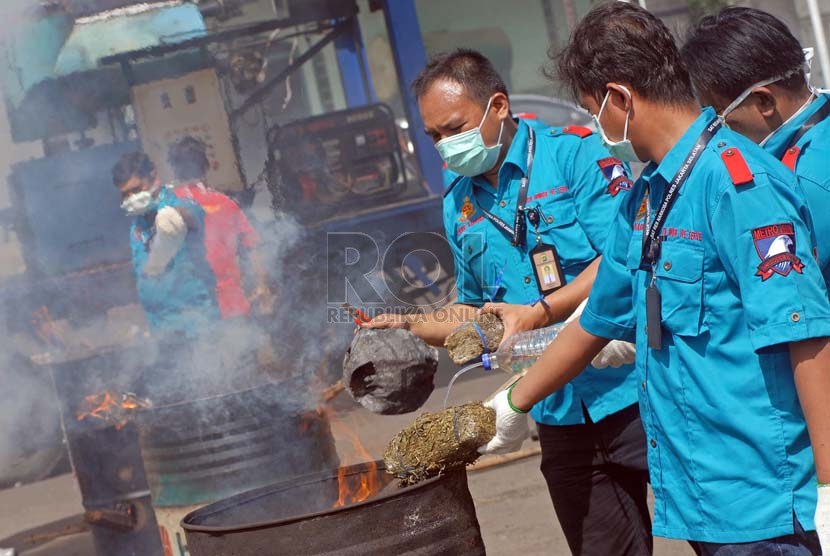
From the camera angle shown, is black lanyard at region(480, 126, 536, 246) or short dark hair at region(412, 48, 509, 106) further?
short dark hair at region(412, 48, 509, 106)

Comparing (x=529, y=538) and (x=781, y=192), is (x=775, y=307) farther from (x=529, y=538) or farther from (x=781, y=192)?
(x=529, y=538)

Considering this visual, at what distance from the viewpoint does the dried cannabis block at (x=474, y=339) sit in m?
3.06

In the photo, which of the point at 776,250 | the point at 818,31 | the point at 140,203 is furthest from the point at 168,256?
the point at 818,31

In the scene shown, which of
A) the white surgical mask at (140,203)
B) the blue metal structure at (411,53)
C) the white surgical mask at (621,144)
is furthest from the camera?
the blue metal structure at (411,53)

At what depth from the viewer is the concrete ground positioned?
5.24 m

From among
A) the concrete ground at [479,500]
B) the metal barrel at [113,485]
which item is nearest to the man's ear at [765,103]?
the concrete ground at [479,500]

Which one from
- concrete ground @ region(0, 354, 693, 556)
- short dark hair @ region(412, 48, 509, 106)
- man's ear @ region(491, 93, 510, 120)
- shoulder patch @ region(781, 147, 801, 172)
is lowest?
concrete ground @ region(0, 354, 693, 556)

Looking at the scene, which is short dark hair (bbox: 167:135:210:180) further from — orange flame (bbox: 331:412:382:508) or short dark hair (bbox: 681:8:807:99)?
short dark hair (bbox: 681:8:807:99)

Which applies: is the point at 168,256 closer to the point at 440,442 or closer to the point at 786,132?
the point at 440,442

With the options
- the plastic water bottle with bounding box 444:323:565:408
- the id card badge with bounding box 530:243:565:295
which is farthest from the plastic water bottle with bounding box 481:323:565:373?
the id card badge with bounding box 530:243:565:295

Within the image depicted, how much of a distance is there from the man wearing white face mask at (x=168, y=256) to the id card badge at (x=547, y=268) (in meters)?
3.49

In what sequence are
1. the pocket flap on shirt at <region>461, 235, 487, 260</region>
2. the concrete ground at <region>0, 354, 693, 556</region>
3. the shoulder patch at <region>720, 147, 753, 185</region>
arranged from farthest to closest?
the concrete ground at <region>0, 354, 693, 556</region> < the pocket flap on shirt at <region>461, 235, 487, 260</region> < the shoulder patch at <region>720, 147, 753, 185</region>

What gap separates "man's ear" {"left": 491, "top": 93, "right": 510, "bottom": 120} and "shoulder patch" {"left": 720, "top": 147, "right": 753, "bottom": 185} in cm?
138

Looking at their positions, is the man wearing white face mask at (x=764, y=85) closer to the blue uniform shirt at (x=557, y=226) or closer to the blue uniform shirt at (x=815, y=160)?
the blue uniform shirt at (x=815, y=160)
